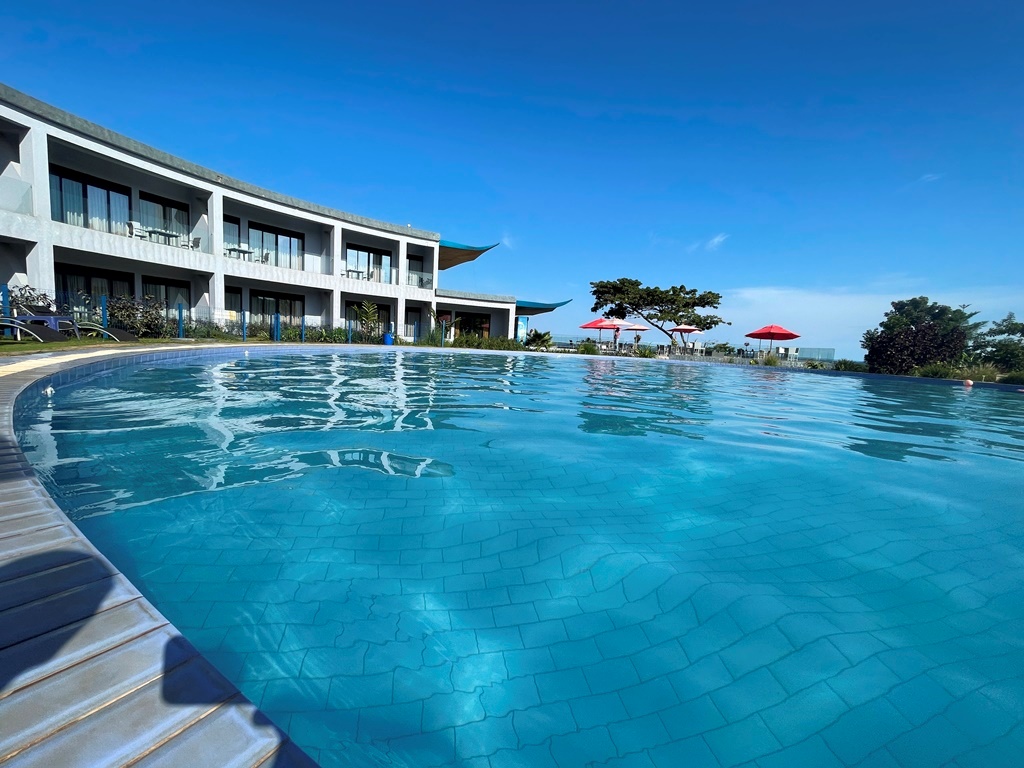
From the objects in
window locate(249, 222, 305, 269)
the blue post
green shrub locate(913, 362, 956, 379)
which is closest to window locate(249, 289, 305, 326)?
window locate(249, 222, 305, 269)

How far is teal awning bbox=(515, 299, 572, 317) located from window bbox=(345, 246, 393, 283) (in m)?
9.17

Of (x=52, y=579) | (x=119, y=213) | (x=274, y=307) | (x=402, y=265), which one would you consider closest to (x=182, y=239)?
(x=119, y=213)

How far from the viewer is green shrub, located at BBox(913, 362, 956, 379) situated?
1736 cm

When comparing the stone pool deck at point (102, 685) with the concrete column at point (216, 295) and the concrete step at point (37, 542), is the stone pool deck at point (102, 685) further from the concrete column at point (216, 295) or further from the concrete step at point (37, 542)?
the concrete column at point (216, 295)

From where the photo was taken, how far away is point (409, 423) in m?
5.80

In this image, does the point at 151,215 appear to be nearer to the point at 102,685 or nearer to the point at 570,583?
the point at 570,583

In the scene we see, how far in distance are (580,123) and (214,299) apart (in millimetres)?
16669

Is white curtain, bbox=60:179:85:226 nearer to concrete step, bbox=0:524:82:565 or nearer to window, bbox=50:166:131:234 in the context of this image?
window, bbox=50:166:131:234

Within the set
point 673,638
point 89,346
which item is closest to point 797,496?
point 673,638

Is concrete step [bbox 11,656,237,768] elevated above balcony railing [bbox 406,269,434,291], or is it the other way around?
balcony railing [bbox 406,269,434,291]

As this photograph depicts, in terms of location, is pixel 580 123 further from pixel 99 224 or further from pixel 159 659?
pixel 159 659

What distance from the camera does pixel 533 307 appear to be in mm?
32219

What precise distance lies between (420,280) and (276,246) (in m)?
Result: 6.94

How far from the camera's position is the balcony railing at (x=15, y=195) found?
11.7m
